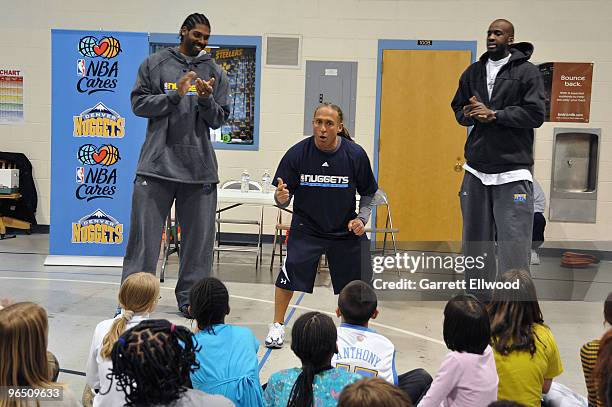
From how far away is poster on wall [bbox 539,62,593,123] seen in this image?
322 inches

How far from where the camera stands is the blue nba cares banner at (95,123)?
21.4 ft

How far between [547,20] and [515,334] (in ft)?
21.1

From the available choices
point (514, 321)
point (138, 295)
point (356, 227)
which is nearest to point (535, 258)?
point (356, 227)

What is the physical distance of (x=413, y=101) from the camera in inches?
330

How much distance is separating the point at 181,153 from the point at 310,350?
2.65m

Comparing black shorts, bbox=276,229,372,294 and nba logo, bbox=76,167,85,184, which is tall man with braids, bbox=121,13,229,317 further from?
nba logo, bbox=76,167,85,184

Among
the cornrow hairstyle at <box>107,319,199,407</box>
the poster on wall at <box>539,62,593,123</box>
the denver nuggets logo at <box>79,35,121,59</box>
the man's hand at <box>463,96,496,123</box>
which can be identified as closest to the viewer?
the cornrow hairstyle at <box>107,319,199,407</box>

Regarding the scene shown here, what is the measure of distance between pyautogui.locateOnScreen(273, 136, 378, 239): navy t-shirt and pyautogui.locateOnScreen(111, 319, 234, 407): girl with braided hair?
7.88ft

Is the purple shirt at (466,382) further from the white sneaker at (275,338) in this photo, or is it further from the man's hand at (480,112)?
the man's hand at (480,112)

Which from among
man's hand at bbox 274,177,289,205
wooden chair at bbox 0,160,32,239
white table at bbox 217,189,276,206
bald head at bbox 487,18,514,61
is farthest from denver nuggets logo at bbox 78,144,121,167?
bald head at bbox 487,18,514,61

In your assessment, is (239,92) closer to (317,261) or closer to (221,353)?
(317,261)

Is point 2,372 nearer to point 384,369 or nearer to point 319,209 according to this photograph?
point 384,369

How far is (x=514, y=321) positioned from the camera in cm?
273

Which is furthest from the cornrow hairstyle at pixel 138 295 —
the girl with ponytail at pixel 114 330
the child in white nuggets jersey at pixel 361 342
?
the child in white nuggets jersey at pixel 361 342
